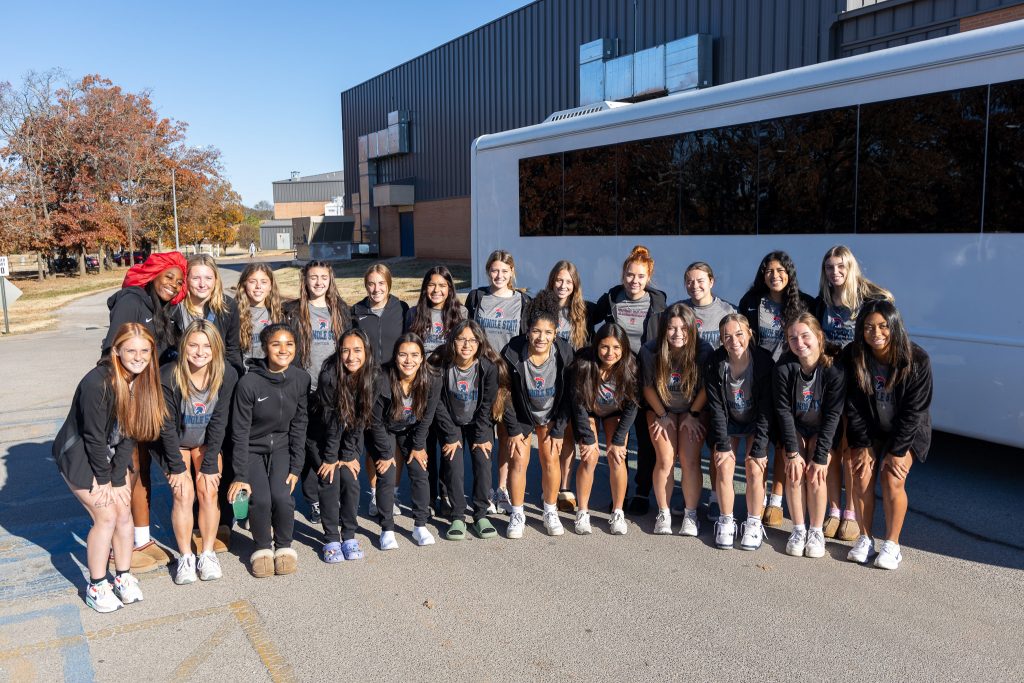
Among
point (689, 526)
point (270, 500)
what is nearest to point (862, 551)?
point (689, 526)

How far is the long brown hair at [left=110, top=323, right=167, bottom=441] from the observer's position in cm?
406

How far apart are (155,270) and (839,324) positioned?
4225 mm

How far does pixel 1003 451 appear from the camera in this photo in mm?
6516

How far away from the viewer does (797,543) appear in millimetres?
4648

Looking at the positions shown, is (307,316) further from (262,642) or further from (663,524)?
(663,524)

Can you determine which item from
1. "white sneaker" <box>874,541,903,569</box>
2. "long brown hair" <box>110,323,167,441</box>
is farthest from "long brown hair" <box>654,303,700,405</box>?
"long brown hair" <box>110,323,167,441</box>

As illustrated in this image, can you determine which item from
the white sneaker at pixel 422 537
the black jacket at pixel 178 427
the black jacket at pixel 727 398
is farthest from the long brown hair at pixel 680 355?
the black jacket at pixel 178 427

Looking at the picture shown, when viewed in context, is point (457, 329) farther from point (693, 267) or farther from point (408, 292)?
point (408, 292)

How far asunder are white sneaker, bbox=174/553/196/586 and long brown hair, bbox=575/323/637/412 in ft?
7.80

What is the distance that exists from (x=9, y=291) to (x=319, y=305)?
14304 millimetres

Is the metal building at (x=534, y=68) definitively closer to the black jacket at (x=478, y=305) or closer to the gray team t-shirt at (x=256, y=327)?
the black jacket at (x=478, y=305)

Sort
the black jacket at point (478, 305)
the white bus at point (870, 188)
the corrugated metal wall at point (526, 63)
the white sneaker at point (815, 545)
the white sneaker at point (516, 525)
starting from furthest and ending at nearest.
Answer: the corrugated metal wall at point (526, 63)
the black jacket at point (478, 305)
the white bus at point (870, 188)
the white sneaker at point (516, 525)
the white sneaker at point (815, 545)

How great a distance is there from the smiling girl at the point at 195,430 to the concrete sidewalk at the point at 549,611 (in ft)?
1.00

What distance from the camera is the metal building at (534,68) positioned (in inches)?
643
